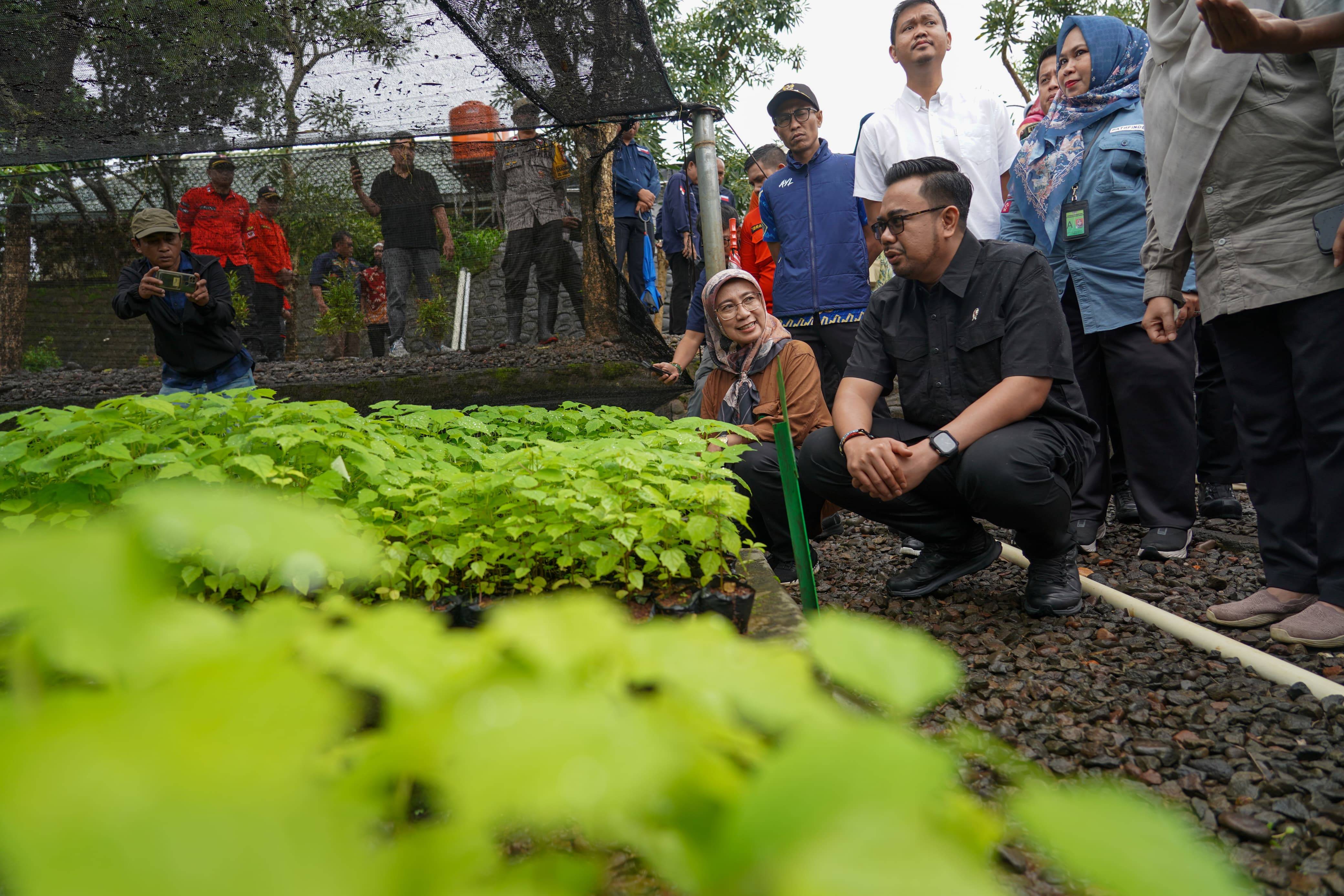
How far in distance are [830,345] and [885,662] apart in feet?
12.7

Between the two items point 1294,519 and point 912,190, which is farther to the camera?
point 912,190

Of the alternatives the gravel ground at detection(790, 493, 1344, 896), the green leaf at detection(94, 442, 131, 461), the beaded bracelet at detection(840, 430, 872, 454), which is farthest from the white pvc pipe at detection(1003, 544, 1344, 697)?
the green leaf at detection(94, 442, 131, 461)

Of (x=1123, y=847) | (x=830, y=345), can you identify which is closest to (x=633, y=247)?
(x=830, y=345)

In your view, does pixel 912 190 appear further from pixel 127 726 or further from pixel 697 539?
pixel 127 726

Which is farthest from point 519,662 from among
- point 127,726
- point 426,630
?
point 127,726

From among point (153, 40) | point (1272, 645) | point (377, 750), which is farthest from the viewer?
point (153, 40)

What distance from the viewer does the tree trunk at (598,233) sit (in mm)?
5633

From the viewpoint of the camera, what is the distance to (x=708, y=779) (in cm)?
34

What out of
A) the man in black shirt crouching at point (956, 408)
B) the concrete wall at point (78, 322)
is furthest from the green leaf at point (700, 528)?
the concrete wall at point (78, 322)

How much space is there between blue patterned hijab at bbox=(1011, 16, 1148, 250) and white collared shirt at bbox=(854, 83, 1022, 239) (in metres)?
0.18

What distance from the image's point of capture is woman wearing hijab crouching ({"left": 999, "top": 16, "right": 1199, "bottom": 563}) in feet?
10.3

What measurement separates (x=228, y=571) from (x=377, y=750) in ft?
5.41

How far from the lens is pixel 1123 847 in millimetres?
305

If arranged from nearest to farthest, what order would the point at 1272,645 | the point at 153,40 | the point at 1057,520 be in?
1. the point at 1272,645
2. the point at 1057,520
3. the point at 153,40
